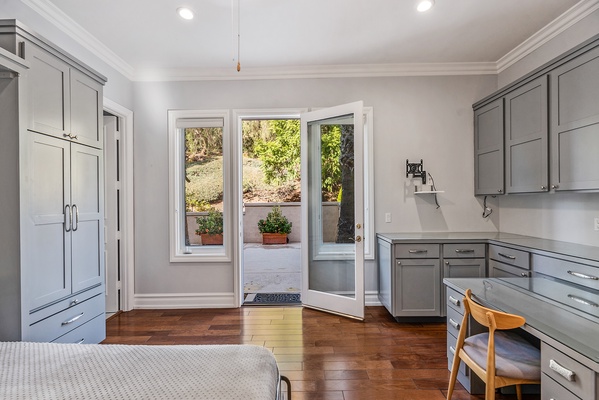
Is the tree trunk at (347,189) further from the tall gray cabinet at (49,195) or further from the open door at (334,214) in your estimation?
the tall gray cabinet at (49,195)

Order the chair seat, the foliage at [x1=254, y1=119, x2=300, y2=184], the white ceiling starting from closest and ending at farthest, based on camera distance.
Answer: the chair seat
the white ceiling
the foliage at [x1=254, y1=119, x2=300, y2=184]

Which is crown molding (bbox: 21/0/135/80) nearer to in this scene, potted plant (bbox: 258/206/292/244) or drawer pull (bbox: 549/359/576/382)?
drawer pull (bbox: 549/359/576/382)

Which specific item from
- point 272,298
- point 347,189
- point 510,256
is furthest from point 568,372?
point 272,298

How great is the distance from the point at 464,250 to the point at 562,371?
207 cm

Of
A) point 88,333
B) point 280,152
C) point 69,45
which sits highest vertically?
point 280,152

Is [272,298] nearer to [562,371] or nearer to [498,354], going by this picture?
[498,354]

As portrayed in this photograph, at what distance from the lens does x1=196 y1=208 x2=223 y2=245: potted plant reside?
13.1 ft

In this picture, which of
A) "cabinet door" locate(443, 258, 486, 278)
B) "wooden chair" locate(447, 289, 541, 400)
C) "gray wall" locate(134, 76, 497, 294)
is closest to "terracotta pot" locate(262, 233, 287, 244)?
"gray wall" locate(134, 76, 497, 294)

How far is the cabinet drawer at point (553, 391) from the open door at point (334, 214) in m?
1.99

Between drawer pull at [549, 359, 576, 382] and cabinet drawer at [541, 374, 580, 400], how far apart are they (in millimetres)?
67

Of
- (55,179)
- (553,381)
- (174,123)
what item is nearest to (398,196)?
(553,381)

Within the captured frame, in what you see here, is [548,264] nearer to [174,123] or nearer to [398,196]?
[398,196]

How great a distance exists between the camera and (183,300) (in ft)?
12.8

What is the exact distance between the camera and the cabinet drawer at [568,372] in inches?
46.7
